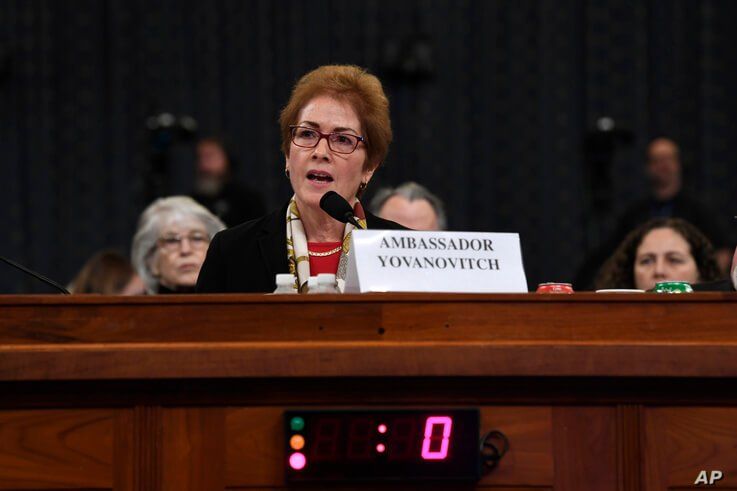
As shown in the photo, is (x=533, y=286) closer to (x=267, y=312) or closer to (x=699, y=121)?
(x=699, y=121)

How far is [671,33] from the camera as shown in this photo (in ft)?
20.4

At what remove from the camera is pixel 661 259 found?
343 cm

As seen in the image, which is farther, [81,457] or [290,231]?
[290,231]

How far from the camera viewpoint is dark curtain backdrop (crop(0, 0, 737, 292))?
20.2 ft

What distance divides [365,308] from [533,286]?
4.29 m

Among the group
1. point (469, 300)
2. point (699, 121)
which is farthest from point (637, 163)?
point (469, 300)

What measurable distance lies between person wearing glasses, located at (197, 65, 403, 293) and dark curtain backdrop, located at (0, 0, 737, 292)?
3483mm

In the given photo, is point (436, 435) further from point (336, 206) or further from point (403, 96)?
point (403, 96)

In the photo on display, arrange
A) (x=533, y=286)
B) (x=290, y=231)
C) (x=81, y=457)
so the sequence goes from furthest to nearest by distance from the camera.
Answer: (x=533, y=286) → (x=290, y=231) → (x=81, y=457)

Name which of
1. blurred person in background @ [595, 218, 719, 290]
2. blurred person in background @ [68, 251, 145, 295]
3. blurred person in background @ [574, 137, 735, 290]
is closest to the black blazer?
blurred person in background @ [595, 218, 719, 290]

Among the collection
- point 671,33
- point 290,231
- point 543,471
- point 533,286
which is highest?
point 671,33

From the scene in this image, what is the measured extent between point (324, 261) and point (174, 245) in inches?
42.7

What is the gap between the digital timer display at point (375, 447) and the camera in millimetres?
1735

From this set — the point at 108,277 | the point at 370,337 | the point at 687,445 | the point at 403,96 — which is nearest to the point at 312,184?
the point at 370,337
